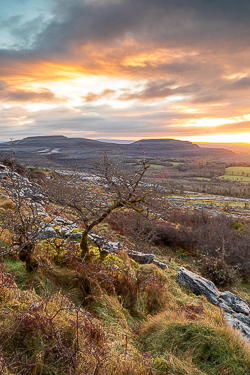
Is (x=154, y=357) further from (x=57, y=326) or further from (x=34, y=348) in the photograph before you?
(x=34, y=348)

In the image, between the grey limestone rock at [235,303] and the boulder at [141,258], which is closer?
the grey limestone rock at [235,303]

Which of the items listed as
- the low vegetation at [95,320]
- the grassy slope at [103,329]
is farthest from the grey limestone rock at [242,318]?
the grassy slope at [103,329]

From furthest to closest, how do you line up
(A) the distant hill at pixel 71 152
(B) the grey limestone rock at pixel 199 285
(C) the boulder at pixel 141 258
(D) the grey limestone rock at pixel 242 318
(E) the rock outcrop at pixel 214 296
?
(A) the distant hill at pixel 71 152, (C) the boulder at pixel 141 258, (B) the grey limestone rock at pixel 199 285, (E) the rock outcrop at pixel 214 296, (D) the grey limestone rock at pixel 242 318

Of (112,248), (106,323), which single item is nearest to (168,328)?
(106,323)

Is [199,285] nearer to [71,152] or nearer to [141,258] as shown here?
[141,258]

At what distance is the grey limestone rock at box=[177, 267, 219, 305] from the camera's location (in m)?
6.59

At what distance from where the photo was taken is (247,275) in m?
10.5

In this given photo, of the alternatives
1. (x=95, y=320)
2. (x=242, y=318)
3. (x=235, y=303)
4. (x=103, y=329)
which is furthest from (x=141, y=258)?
(x=103, y=329)

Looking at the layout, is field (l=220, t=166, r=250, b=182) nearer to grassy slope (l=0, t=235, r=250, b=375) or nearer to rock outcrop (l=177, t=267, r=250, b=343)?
rock outcrop (l=177, t=267, r=250, b=343)

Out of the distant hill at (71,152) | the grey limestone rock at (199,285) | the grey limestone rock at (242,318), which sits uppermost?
the distant hill at (71,152)

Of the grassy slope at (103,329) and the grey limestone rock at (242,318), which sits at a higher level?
the grassy slope at (103,329)

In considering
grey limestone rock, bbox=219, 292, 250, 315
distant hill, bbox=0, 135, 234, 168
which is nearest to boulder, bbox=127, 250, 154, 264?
grey limestone rock, bbox=219, 292, 250, 315

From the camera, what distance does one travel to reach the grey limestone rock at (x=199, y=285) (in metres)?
6.59

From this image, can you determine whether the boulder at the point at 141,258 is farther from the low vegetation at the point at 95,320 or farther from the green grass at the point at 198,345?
the green grass at the point at 198,345
